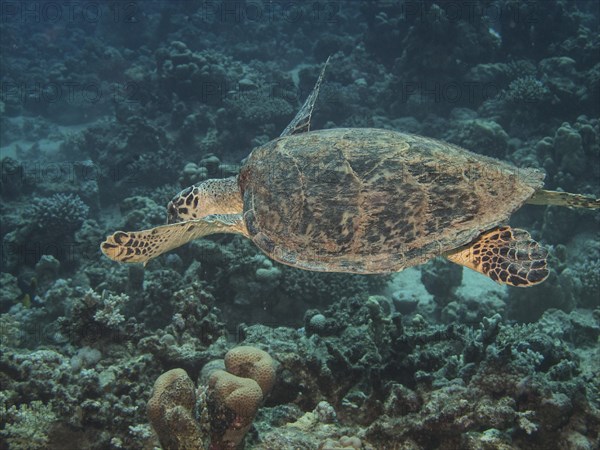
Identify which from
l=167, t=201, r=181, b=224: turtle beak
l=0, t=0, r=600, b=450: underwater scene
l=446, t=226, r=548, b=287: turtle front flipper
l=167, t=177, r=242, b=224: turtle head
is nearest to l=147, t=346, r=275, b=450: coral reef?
l=0, t=0, r=600, b=450: underwater scene

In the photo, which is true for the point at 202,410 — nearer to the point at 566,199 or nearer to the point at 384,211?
the point at 384,211

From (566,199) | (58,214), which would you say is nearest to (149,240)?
(566,199)

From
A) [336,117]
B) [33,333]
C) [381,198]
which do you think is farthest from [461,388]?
[336,117]

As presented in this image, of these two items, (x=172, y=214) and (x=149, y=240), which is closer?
(x=149, y=240)

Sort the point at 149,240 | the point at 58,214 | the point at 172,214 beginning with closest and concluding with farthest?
the point at 149,240 → the point at 172,214 → the point at 58,214

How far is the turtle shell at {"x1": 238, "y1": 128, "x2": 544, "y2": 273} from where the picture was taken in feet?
11.8

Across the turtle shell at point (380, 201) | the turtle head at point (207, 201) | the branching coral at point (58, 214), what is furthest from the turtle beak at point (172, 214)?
the branching coral at point (58, 214)

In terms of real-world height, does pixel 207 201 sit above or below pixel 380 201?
below

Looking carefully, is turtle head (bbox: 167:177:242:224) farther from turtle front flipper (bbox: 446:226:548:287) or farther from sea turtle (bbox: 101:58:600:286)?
turtle front flipper (bbox: 446:226:548:287)

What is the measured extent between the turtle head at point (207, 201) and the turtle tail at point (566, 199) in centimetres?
340

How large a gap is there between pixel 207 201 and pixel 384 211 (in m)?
2.46

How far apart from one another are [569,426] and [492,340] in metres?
1.20

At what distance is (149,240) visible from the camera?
3846mm

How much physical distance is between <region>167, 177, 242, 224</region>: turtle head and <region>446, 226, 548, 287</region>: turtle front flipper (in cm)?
273
